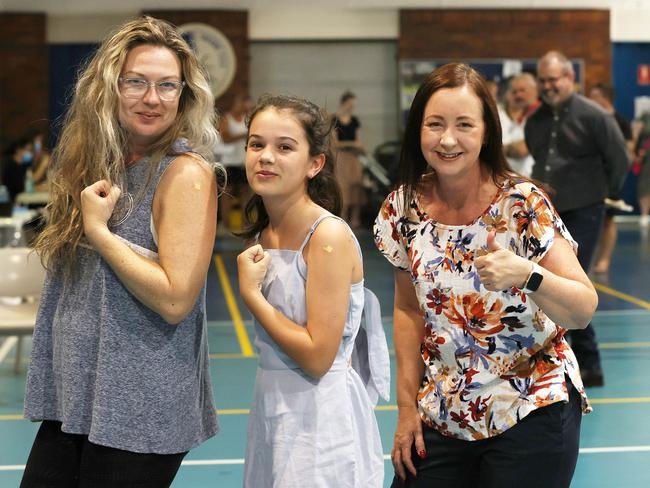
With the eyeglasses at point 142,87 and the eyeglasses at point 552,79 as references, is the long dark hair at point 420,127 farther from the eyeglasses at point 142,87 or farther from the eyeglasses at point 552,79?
the eyeglasses at point 552,79

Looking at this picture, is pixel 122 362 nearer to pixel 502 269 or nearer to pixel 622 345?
pixel 502 269

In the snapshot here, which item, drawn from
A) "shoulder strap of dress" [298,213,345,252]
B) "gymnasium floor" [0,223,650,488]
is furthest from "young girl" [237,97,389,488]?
"gymnasium floor" [0,223,650,488]

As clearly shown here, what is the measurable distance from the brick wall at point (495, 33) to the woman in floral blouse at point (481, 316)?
1551cm

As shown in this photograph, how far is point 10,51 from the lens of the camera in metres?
17.5

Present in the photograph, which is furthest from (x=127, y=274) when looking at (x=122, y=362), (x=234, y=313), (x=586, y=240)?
(x=234, y=313)

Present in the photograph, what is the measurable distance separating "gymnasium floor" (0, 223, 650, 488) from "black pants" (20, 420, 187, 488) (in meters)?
2.24

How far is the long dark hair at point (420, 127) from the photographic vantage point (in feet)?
7.67

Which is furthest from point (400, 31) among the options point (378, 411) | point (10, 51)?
point (378, 411)

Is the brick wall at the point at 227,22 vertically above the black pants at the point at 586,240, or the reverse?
the brick wall at the point at 227,22

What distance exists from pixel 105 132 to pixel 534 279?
3.17ft

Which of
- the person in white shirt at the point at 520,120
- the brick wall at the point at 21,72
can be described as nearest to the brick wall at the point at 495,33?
the brick wall at the point at 21,72

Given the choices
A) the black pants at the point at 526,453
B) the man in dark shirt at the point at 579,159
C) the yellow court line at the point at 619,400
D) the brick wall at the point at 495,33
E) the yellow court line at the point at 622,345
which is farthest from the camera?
the brick wall at the point at 495,33

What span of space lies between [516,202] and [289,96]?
585 millimetres

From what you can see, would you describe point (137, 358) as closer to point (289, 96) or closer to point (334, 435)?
point (334, 435)
